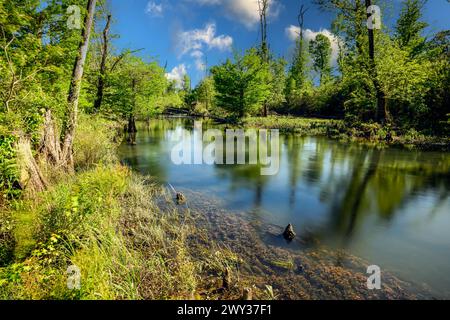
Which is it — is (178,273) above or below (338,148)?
below

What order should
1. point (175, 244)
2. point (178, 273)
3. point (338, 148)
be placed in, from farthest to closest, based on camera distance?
point (338, 148) → point (175, 244) → point (178, 273)

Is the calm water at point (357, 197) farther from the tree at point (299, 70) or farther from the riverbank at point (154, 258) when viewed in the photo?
the tree at point (299, 70)

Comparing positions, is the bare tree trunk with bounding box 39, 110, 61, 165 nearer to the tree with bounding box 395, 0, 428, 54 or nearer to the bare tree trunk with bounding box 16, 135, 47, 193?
the bare tree trunk with bounding box 16, 135, 47, 193

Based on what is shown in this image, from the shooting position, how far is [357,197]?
25.5 ft

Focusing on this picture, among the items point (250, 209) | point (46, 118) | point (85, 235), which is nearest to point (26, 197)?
point (85, 235)

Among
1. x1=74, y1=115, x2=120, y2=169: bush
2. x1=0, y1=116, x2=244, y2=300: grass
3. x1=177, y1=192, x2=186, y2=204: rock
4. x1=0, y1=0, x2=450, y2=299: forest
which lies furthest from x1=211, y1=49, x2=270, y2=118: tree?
x1=0, y1=116, x2=244, y2=300: grass

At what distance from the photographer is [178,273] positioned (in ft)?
13.0

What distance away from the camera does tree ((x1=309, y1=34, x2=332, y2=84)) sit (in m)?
49.6

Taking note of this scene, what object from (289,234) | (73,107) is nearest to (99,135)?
(73,107)

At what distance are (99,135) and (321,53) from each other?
1993 inches

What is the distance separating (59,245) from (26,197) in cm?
192

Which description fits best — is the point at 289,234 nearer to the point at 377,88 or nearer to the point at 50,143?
the point at 50,143
